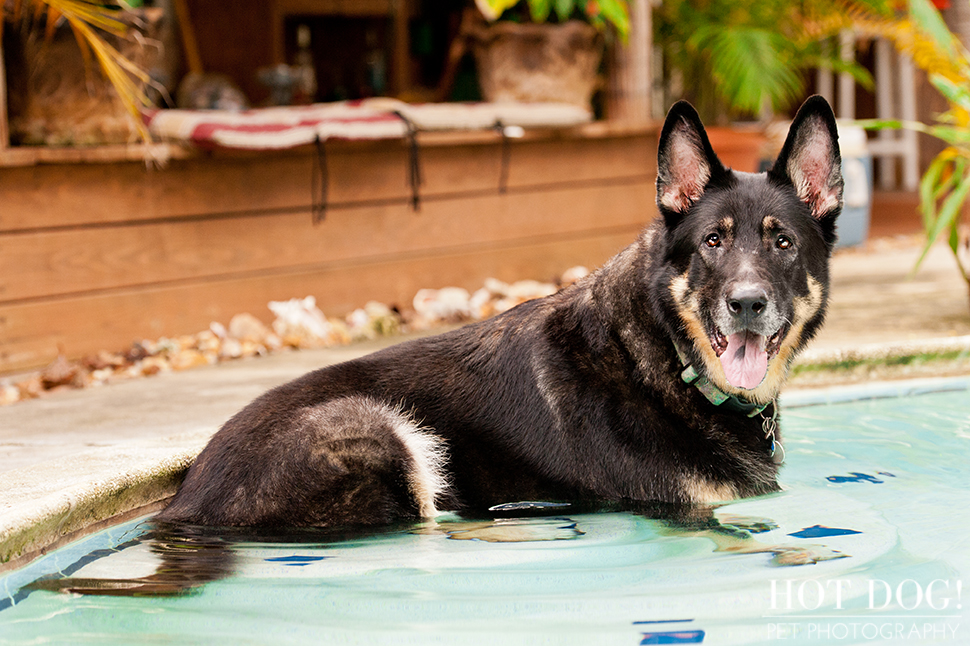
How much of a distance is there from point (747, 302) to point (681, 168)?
22.0 inches

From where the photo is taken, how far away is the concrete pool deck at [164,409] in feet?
10.8

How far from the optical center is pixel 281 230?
21.8ft

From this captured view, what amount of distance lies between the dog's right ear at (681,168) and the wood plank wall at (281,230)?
3634mm

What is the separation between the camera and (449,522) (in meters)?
3.38

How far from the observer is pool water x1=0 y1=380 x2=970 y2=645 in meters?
2.62

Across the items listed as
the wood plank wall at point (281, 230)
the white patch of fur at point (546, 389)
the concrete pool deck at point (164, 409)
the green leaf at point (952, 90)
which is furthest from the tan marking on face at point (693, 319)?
the wood plank wall at point (281, 230)

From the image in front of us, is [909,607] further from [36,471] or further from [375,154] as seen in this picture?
[375,154]

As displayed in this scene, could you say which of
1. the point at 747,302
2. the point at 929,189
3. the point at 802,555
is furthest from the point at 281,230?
the point at 802,555

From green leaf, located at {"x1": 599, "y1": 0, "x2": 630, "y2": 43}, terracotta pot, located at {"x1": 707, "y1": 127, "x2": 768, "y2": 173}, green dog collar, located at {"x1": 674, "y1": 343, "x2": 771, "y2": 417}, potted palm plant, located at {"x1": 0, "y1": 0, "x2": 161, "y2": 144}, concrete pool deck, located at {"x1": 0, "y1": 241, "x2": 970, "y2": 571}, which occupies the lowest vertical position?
concrete pool deck, located at {"x1": 0, "y1": 241, "x2": 970, "y2": 571}

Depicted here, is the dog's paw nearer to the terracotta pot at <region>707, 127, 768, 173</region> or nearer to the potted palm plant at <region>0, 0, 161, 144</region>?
the potted palm plant at <region>0, 0, 161, 144</region>

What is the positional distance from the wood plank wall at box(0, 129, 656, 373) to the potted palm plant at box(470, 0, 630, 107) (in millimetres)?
377

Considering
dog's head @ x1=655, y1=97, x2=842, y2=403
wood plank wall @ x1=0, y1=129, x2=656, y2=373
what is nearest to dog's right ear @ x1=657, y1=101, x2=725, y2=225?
dog's head @ x1=655, y1=97, x2=842, y2=403

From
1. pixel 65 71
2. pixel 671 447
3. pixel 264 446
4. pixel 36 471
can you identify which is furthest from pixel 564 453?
pixel 65 71

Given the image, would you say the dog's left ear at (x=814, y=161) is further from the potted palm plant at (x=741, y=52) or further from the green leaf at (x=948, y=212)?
the potted palm plant at (x=741, y=52)
